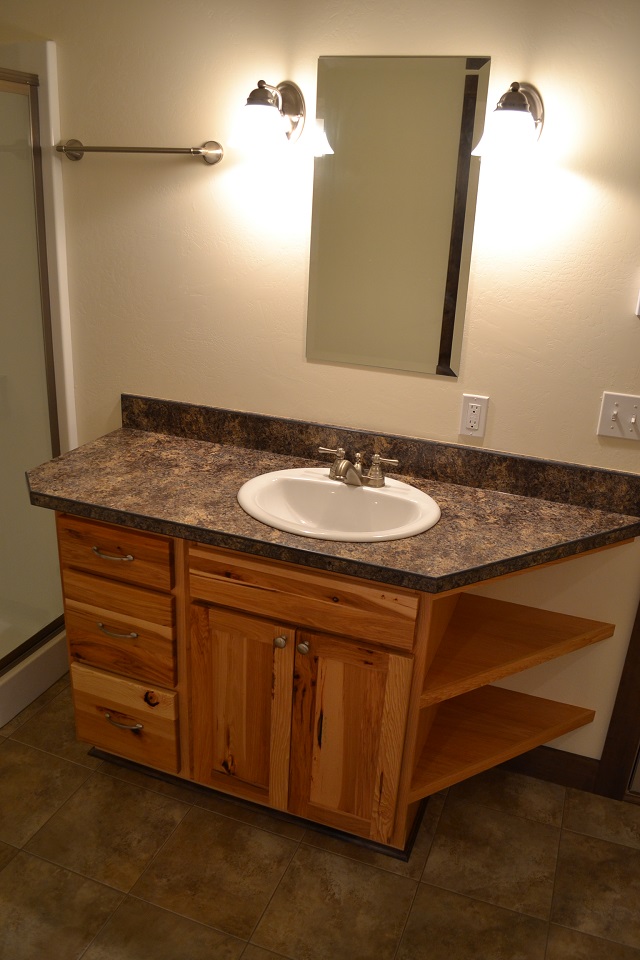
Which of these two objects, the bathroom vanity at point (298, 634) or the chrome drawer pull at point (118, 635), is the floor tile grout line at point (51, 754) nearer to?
the bathroom vanity at point (298, 634)

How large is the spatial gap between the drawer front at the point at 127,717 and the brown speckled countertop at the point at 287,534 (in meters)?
0.48

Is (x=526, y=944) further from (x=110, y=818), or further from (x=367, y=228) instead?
(x=367, y=228)

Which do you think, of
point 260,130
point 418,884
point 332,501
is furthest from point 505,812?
point 260,130

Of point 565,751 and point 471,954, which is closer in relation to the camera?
point 471,954

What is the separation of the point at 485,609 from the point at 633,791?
2.18 feet

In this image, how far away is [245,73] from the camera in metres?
1.95

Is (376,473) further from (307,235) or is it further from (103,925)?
(103,925)

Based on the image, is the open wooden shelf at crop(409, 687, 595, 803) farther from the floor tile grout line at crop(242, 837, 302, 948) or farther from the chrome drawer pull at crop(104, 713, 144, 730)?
the chrome drawer pull at crop(104, 713, 144, 730)

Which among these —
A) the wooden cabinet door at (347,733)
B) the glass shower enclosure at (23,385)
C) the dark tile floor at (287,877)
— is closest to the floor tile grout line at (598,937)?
the dark tile floor at (287,877)

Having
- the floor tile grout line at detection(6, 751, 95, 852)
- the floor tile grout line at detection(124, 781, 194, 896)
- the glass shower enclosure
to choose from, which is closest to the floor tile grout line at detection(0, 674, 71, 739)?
the glass shower enclosure

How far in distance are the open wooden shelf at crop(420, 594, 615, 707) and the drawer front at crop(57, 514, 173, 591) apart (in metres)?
0.67

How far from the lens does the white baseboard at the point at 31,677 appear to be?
2.32 meters

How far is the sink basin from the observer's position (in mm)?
1890

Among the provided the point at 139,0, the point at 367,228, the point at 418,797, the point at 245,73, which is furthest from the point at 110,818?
the point at 139,0
